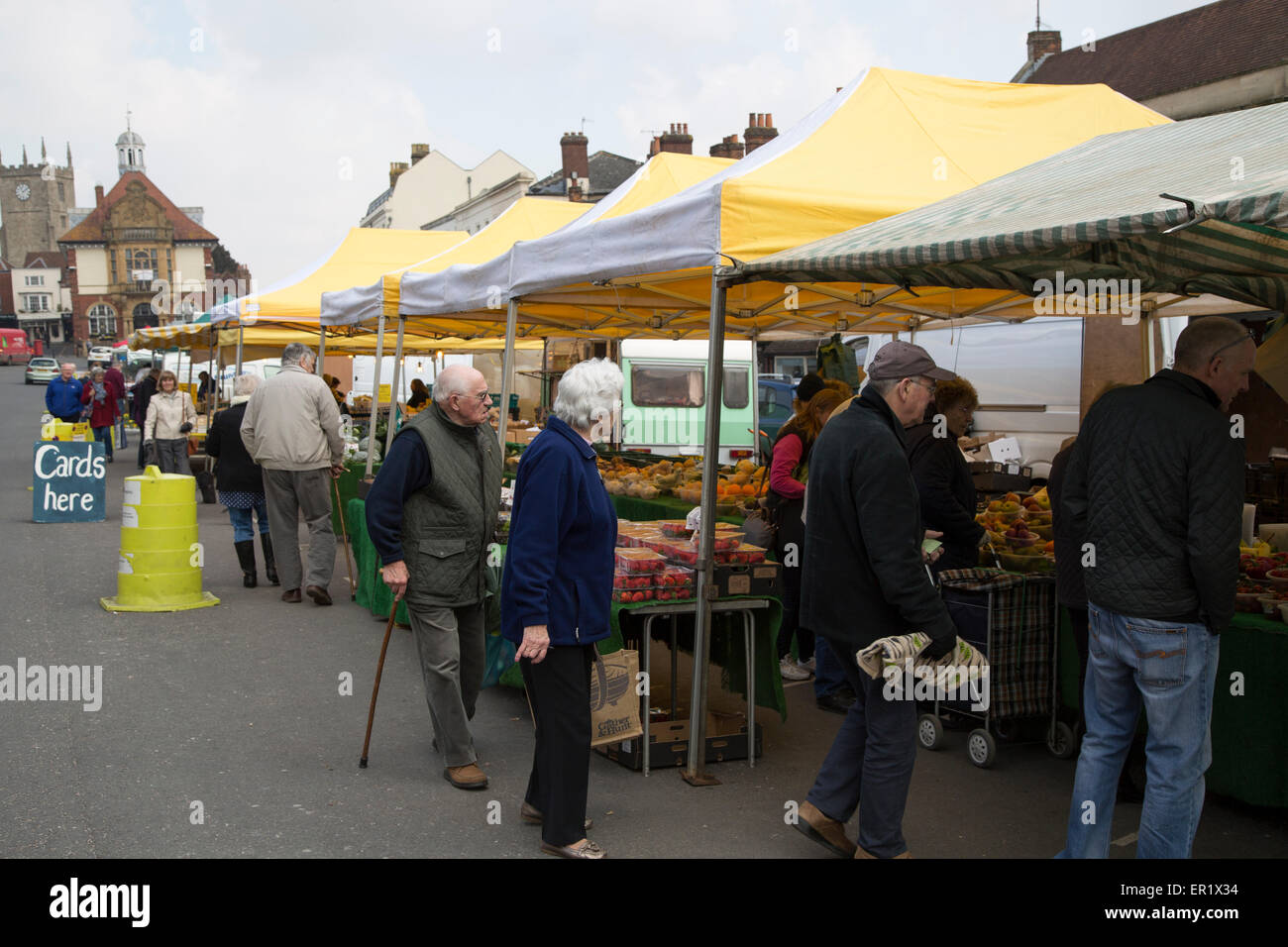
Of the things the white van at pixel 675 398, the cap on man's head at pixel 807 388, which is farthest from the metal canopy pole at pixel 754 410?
the cap on man's head at pixel 807 388

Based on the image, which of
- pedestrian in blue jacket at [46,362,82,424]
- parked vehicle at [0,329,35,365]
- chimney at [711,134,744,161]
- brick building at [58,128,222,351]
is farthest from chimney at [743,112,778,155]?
brick building at [58,128,222,351]

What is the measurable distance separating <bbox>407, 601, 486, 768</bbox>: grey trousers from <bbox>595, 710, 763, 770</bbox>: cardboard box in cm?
73

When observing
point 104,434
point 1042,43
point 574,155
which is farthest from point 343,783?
point 1042,43

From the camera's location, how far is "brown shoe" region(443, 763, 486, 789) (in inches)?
204

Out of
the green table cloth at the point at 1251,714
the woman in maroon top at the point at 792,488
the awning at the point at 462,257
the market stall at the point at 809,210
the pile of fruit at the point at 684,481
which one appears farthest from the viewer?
the awning at the point at 462,257

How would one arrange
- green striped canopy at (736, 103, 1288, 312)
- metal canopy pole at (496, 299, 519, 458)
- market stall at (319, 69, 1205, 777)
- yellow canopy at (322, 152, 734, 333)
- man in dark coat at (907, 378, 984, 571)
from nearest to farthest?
green striped canopy at (736, 103, 1288, 312) < market stall at (319, 69, 1205, 777) < man in dark coat at (907, 378, 984, 571) < metal canopy pole at (496, 299, 519, 458) < yellow canopy at (322, 152, 734, 333)

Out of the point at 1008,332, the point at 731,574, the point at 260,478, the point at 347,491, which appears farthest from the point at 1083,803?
the point at 1008,332

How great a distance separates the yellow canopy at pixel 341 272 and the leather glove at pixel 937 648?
36.3 ft

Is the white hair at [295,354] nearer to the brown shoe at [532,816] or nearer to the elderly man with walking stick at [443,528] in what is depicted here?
the elderly man with walking stick at [443,528]

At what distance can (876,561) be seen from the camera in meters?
3.85

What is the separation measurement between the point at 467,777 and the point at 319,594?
456cm

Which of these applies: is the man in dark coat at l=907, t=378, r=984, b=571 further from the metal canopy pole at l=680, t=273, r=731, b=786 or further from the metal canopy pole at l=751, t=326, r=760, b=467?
the metal canopy pole at l=751, t=326, r=760, b=467

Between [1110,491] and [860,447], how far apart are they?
0.81m

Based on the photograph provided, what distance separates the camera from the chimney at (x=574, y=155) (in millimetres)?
41000
